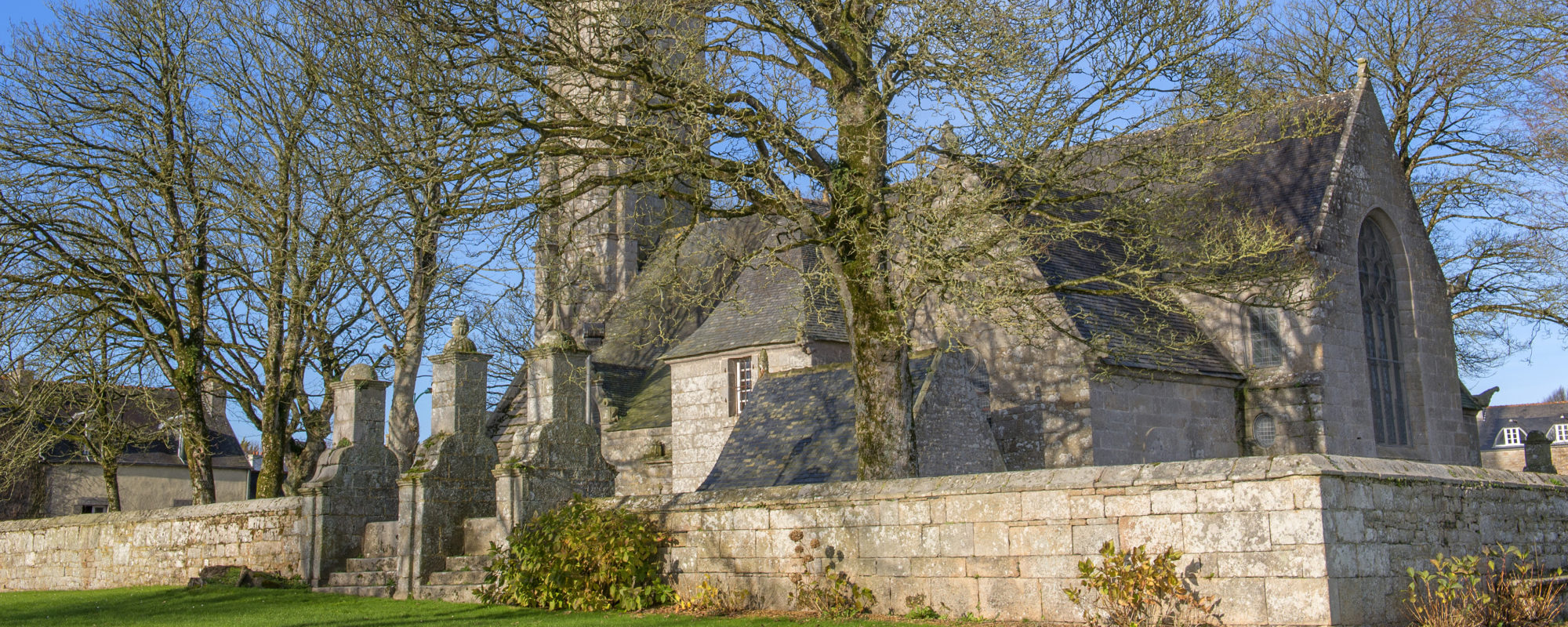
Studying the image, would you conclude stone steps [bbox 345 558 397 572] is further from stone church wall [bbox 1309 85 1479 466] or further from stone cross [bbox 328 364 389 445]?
stone church wall [bbox 1309 85 1479 466]

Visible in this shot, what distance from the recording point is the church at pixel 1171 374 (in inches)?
723

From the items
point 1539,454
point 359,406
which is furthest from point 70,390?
point 1539,454

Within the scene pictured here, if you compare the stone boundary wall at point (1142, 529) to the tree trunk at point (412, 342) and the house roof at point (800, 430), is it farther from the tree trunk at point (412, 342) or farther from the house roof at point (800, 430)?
the house roof at point (800, 430)

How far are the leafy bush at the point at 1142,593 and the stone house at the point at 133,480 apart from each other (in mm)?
31155

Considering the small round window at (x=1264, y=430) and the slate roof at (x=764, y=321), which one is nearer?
the small round window at (x=1264, y=430)

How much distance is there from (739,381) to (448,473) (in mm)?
11897

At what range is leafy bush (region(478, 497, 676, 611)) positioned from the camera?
1126cm

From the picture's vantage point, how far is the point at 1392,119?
25859mm

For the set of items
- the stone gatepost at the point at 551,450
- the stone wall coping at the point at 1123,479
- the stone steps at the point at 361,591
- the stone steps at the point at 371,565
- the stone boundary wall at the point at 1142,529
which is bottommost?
the stone steps at the point at 361,591

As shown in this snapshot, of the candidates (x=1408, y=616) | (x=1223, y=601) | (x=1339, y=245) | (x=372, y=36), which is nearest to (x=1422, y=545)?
(x=1408, y=616)

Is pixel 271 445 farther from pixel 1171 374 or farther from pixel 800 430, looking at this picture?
pixel 1171 374

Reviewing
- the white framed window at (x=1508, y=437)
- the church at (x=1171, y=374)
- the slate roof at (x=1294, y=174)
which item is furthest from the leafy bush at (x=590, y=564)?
the white framed window at (x=1508, y=437)

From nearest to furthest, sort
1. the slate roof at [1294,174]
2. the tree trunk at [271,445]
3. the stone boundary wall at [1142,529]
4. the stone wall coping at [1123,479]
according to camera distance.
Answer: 1. the stone boundary wall at [1142,529]
2. the stone wall coping at [1123,479]
3. the tree trunk at [271,445]
4. the slate roof at [1294,174]

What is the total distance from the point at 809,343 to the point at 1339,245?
981 cm
